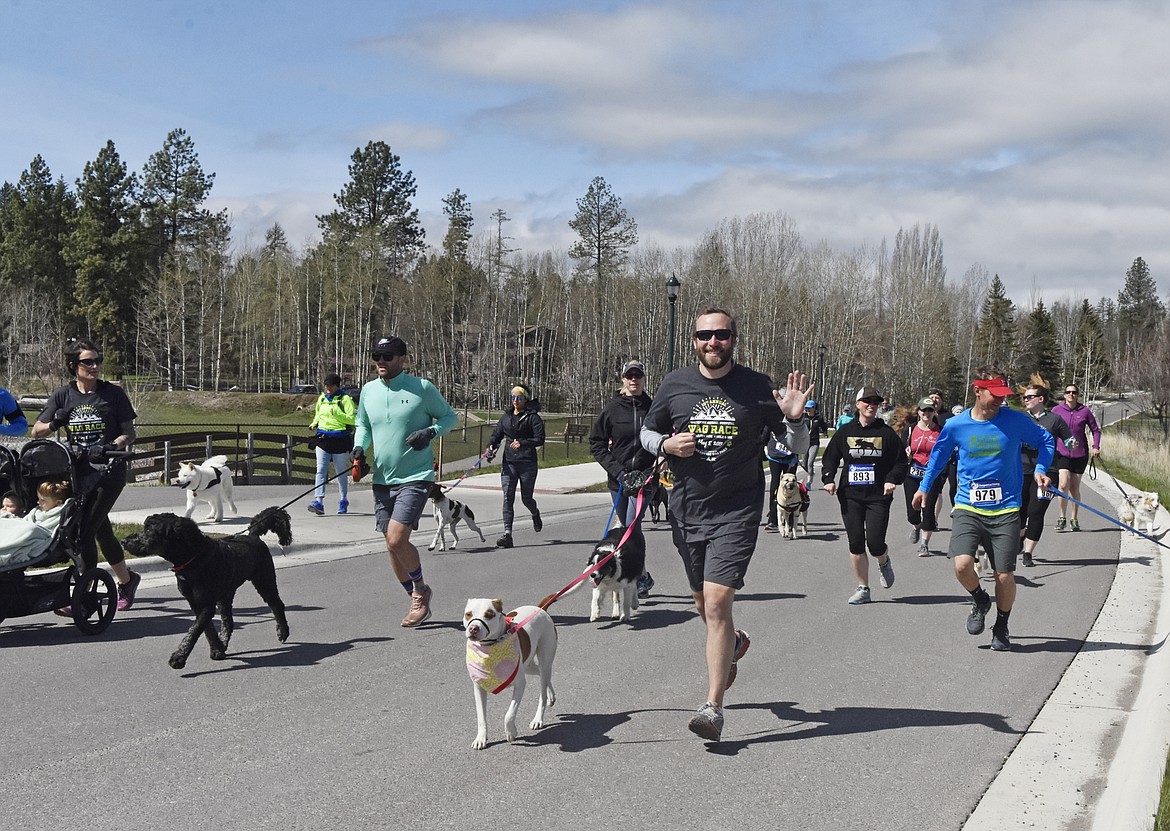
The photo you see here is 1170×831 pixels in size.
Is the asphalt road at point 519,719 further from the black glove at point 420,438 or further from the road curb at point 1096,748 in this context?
the black glove at point 420,438

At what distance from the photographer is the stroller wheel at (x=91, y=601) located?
24.9ft

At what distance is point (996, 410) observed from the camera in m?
7.80

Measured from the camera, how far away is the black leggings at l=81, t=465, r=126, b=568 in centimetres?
793

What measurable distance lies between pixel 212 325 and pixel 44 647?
82286mm

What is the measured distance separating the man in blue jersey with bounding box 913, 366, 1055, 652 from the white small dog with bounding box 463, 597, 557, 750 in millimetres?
3550

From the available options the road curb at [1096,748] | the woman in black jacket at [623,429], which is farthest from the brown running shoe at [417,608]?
the road curb at [1096,748]

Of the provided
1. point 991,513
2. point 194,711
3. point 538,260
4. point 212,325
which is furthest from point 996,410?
point 538,260

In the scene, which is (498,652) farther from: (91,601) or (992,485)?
(992,485)

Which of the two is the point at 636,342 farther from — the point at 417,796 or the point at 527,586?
the point at 417,796

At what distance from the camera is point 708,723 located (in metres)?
5.25

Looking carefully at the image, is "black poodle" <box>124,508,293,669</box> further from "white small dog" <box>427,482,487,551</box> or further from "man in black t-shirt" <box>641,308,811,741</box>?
"white small dog" <box>427,482,487,551</box>

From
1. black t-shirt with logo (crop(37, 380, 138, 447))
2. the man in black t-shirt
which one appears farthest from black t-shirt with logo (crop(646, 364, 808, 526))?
black t-shirt with logo (crop(37, 380, 138, 447))

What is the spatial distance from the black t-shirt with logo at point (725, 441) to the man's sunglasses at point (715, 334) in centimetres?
18

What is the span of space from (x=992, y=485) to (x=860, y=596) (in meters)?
2.27
